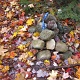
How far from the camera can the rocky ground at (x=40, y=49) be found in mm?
3959

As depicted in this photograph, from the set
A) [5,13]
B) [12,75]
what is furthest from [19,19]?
[12,75]

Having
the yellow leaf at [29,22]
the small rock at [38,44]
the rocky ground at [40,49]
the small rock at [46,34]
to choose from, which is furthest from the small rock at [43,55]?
the yellow leaf at [29,22]

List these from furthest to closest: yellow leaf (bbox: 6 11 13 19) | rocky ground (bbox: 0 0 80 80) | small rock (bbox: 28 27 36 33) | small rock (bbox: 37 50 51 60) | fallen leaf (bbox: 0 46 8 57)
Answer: yellow leaf (bbox: 6 11 13 19), small rock (bbox: 28 27 36 33), fallen leaf (bbox: 0 46 8 57), small rock (bbox: 37 50 51 60), rocky ground (bbox: 0 0 80 80)

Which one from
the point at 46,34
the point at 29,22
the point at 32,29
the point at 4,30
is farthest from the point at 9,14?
the point at 46,34

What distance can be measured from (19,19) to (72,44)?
1.45 m

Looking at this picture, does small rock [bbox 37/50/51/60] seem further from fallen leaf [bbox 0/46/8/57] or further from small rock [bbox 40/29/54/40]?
fallen leaf [bbox 0/46/8/57]

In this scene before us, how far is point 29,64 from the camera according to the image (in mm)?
4121

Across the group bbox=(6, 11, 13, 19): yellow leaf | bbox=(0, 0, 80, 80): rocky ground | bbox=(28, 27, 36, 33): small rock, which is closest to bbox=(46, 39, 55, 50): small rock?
bbox=(0, 0, 80, 80): rocky ground

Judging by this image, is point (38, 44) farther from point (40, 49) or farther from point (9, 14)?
point (9, 14)

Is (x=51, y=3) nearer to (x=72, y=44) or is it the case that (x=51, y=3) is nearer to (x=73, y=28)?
(x=73, y=28)

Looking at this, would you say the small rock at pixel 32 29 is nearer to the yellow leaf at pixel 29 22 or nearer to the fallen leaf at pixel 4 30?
the yellow leaf at pixel 29 22

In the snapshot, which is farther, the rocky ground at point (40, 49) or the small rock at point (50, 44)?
the small rock at point (50, 44)

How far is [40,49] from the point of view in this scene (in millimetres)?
4246

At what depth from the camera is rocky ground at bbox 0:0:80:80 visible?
13.0ft
